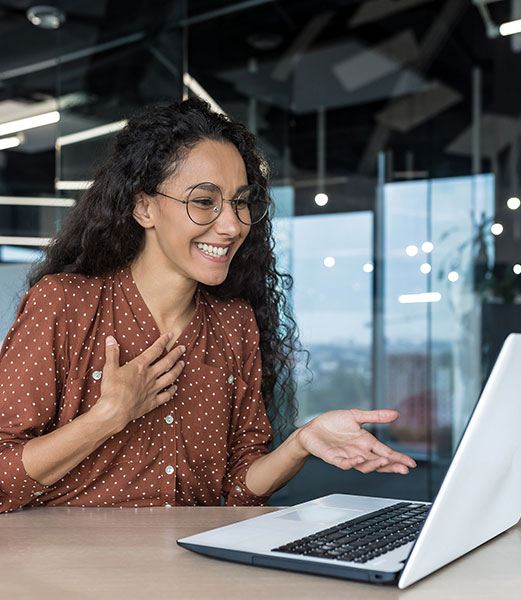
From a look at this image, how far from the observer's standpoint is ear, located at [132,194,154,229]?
172 centimetres

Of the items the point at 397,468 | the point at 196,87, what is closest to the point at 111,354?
the point at 397,468

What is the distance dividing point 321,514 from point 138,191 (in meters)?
0.85

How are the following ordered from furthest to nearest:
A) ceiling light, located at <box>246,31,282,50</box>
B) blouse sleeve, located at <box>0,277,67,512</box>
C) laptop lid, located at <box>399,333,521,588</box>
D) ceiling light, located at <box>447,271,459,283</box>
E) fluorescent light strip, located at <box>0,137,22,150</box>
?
1. ceiling light, located at <box>246,31,282,50</box>
2. ceiling light, located at <box>447,271,459,283</box>
3. fluorescent light strip, located at <box>0,137,22,150</box>
4. blouse sleeve, located at <box>0,277,67,512</box>
5. laptop lid, located at <box>399,333,521,588</box>

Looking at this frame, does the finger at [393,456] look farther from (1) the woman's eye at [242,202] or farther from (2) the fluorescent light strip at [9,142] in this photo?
(2) the fluorescent light strip at [9,142]

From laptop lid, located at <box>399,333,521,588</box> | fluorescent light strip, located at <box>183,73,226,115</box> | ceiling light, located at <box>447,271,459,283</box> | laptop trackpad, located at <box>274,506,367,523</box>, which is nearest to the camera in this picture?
laptop lid, located at <box>399,333,521,588</box>

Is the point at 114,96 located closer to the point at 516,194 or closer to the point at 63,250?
the point at 516,194

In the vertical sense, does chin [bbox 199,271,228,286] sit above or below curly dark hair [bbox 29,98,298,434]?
below

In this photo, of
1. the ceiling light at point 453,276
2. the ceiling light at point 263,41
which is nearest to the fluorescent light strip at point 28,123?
the ceiling light at point 263,41

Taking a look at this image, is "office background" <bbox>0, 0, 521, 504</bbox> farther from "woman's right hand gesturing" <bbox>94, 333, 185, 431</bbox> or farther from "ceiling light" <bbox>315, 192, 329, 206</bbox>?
"woman's right hand gesturing" <bbox>94, 333, 185, 431</bbox>

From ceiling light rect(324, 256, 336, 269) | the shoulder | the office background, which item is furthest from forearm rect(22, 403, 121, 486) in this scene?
ceiling light rect(324, 256, 336, 269)

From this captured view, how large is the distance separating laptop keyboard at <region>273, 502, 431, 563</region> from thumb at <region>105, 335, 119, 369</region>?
532 mm

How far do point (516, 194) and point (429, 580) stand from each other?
135 inches

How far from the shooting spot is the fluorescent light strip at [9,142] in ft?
13.0

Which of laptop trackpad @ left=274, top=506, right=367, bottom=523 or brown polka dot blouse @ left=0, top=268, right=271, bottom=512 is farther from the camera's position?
brown polka dot blouse @ left=0, top=268, right=271, bottom=512
